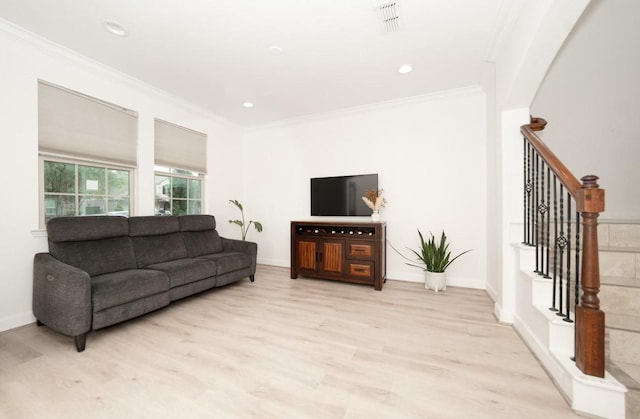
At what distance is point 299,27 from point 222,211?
3287mm

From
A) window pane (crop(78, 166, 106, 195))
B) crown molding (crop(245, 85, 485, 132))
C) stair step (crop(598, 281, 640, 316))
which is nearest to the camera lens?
stair step (crop(598, 281, 640, 316))

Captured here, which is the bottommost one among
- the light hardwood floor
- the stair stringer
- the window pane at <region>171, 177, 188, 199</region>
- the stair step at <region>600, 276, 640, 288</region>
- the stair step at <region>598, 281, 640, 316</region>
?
the light hardwood floor

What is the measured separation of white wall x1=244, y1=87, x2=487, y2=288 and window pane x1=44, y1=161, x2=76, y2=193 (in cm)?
276

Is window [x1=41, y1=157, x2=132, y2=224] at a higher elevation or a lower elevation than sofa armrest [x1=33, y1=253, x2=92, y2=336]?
higher

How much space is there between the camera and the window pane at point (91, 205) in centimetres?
282

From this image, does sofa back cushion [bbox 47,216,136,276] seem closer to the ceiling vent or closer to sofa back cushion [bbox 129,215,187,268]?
sofa back cushion [bbox 129,215,187,268]

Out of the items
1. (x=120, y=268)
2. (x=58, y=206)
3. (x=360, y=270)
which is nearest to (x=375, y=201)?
(x=360, y=270)

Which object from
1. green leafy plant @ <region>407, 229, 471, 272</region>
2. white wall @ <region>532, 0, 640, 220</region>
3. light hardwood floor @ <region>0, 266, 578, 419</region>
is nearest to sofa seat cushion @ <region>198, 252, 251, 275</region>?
light hardwood floor @ <region>0, 266, 578, 419</region>

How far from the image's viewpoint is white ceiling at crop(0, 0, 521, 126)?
203 centimetres

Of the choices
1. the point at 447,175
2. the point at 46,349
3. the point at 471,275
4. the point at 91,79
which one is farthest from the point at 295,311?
the point at 91,79

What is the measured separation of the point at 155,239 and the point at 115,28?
221 centimetres

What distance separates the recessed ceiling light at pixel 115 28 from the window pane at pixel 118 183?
156 centimetres

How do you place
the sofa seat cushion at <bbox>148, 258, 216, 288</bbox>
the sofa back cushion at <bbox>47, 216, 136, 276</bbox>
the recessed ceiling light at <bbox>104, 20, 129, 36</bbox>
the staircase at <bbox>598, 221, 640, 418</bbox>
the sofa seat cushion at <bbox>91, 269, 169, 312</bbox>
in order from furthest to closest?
the sofa seat cushion at <bbox>148, 258, 216, 288</bbox> < the sofa back cushion at <bbox>47, 216, 136, 276</bbox> < the recessed ceiling light at <bbox>104, 20, 129, 36</bbox> < the sofa seat cushion at <bbox>91, 269, 169, 312</bbox> < the staircase at <bbox>598, 221, 640, 418</bbox>

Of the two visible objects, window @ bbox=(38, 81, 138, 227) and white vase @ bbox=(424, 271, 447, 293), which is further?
white vase @ bbox=(424, 271, 447, 293)
